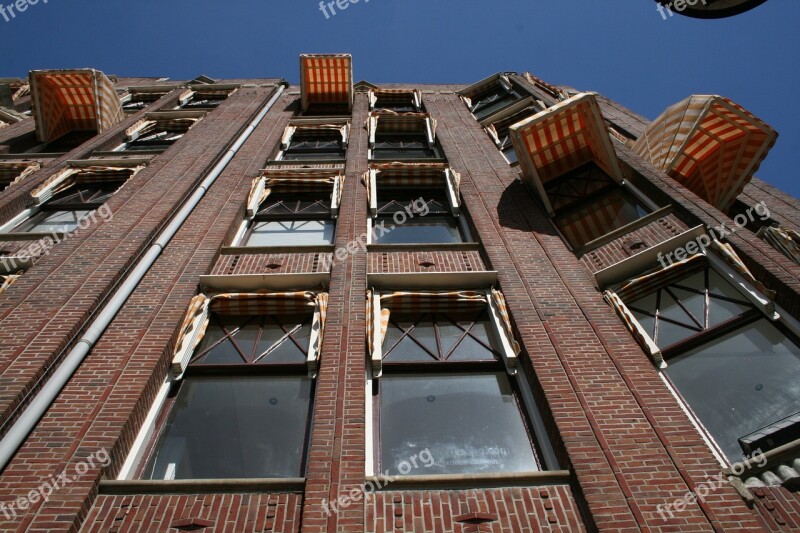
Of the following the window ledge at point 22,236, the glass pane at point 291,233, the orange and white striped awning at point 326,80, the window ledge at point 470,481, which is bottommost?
the window ledge at point 470,481

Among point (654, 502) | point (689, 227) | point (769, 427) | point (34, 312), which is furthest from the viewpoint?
point (689, 227)

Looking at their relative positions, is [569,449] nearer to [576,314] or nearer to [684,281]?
[576,314]

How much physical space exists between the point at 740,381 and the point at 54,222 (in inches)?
536

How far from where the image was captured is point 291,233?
38.8ft

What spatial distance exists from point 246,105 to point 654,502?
60.8 feet

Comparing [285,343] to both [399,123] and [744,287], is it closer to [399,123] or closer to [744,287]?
[744,287]

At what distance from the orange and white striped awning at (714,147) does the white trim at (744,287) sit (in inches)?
152

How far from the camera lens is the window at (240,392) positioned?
20.6ft

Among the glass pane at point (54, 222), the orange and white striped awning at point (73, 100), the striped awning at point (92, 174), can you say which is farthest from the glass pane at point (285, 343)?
the orange and white striped awning at point (73, 100)

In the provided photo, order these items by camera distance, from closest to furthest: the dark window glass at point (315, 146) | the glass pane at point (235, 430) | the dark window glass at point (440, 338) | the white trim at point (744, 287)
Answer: the glass pane at point (235, 430), the white trim at point (744, 287), the dark window glass at point (440, 338), the dark window glass at point (315, 146)

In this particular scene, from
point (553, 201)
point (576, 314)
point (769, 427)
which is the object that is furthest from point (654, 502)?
point (553, 201)

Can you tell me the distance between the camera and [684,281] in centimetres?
866

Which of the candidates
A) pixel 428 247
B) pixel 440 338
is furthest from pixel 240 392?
pixel 428 247

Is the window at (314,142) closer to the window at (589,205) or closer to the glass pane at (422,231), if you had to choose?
the glass pane at (422,231)
